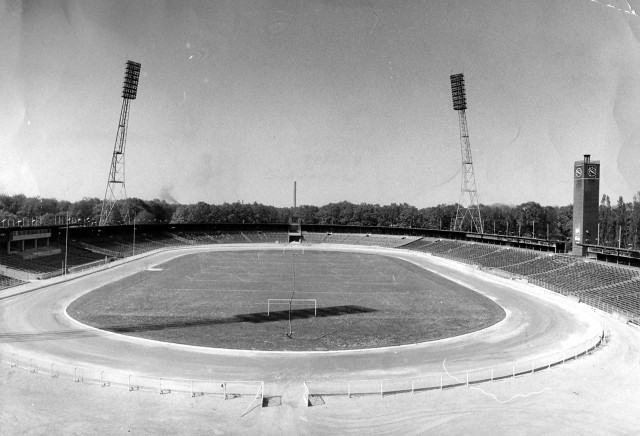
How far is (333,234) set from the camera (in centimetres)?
11725

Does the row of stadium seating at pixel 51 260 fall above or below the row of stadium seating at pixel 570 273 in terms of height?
below

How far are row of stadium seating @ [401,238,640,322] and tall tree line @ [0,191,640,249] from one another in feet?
138

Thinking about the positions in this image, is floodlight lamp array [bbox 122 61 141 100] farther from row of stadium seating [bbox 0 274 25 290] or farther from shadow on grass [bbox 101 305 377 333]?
shadow on grass [bbox 101 305 377 333]

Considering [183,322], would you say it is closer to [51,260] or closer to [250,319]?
[250,319]

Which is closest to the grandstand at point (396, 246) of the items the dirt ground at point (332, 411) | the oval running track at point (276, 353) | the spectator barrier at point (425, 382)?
the oval running track at point (276, 353)

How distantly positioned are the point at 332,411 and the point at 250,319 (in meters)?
17.2

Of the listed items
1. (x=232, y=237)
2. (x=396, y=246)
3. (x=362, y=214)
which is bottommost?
(x=396, y=246)

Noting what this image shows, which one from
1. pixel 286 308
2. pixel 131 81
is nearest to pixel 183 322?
pixel 286 308

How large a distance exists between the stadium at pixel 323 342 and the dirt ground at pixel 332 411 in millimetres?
84

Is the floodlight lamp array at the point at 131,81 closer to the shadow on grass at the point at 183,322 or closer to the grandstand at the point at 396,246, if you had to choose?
the grandstand at the point at 396,246

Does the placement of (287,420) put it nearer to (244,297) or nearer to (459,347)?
(459,347)

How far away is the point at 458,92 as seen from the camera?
278ft

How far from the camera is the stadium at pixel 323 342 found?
57.5 feet

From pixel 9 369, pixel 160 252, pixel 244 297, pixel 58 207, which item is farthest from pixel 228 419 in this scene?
pixel 58 207
